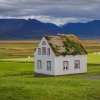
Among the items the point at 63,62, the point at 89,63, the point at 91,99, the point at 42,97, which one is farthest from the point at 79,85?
the point at 89,63

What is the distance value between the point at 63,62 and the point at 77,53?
3165 millimetres

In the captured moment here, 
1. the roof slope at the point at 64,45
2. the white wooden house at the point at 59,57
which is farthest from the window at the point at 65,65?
the roof slope at the point at 64,45

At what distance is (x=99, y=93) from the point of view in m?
24.1

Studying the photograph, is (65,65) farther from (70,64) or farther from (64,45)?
(64,45)

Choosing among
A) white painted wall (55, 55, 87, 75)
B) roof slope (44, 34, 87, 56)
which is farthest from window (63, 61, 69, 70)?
roof slope (44, 34, 87, 56)

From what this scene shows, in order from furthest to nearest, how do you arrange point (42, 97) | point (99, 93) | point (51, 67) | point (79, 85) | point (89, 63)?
point (89, 63) < point (51, 67) < point (79, 85) < point (99, 93) < point (42, 97)

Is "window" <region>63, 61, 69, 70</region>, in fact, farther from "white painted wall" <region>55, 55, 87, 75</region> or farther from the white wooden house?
"white painted wall" <region>55, 55, 87, 75</region>

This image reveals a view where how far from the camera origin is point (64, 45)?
48188 millimetres

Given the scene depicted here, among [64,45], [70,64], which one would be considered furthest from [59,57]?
[64,45]

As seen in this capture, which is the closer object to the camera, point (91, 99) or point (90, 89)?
point (91, 99)

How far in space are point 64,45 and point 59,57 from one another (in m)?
2.95

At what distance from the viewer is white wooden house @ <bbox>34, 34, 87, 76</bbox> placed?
152ft

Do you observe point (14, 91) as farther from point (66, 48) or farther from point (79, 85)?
point (66, 48)

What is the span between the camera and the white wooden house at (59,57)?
152 ft
